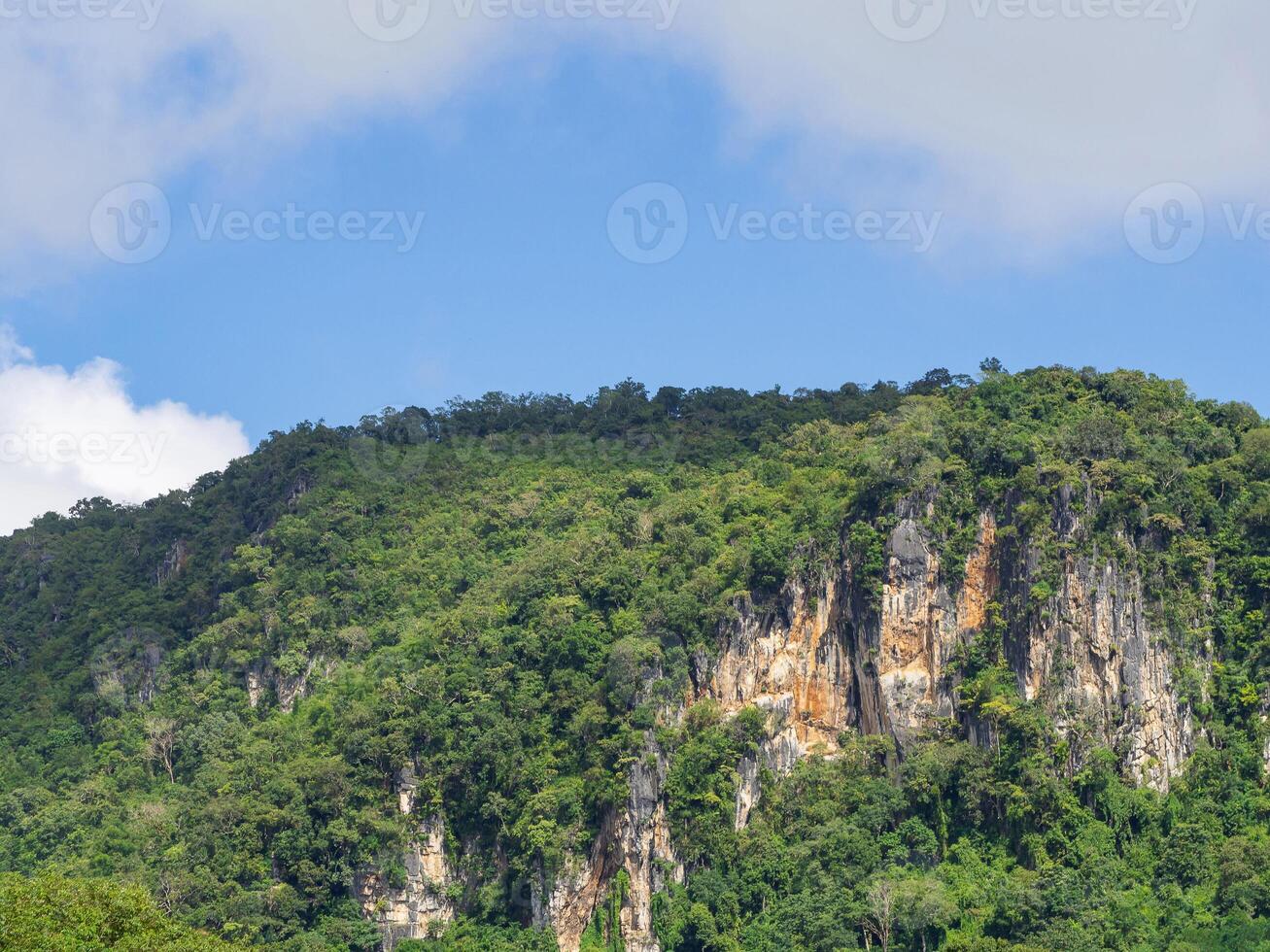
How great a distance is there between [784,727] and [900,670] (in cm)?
459

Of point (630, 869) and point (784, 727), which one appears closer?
point (630, 869)

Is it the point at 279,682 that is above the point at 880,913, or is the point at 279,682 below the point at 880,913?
above

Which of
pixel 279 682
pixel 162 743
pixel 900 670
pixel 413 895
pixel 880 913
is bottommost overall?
pixel 880 913

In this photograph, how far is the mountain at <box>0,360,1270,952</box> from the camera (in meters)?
62.3

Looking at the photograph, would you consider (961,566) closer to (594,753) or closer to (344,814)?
(594,753)

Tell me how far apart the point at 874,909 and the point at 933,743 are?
7752 millimetres

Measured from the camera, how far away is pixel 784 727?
223 feet

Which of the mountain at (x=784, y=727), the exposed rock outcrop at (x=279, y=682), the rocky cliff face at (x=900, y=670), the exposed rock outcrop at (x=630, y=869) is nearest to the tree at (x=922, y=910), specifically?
the mountain at (x=784, y=727)

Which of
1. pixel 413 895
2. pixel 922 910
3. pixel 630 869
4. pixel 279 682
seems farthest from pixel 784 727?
pixel 279 682

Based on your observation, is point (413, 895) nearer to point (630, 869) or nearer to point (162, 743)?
point (630, 869)

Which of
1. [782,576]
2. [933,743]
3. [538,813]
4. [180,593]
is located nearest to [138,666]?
[180,593]

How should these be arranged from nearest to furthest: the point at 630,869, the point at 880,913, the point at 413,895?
the point at 880,913
the point at 630,869
the point at 413,895

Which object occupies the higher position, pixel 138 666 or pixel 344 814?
pixel 138 666

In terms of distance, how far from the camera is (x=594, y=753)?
67688 millimetres
